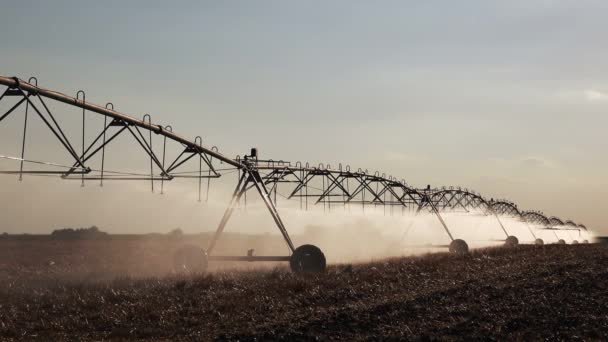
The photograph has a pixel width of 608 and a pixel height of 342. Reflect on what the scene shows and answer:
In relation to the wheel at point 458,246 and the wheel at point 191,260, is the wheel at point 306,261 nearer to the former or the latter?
the wheel at point 191,260

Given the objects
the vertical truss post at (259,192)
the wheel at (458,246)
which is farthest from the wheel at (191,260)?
the wheel at (458,246)

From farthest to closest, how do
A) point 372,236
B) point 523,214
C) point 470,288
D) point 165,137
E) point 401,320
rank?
point 523,214 < point 372,236 < point 165,137 < point 470,288 < point 401,320

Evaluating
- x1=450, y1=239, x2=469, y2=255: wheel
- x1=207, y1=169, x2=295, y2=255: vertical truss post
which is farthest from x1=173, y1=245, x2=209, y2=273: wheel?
x1=450, y1=239, x2=469, y2=255: wheel

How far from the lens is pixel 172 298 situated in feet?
74.0

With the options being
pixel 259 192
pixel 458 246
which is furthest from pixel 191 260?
pixel 458 246

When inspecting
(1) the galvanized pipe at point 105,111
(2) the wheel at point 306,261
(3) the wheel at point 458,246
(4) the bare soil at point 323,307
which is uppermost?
(1) the galvanized pipe at point 105,111

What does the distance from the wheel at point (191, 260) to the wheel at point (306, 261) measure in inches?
165

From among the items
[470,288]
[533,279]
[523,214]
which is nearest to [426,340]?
[470,288]

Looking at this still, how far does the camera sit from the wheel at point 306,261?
98.7 ft

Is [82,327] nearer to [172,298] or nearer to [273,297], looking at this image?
[172,298]

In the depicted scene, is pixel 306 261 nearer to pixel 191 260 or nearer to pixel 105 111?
pixel 191 260

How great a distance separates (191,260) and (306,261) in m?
5.49

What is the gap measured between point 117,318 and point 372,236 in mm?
47921

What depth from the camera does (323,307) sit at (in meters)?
20.7
